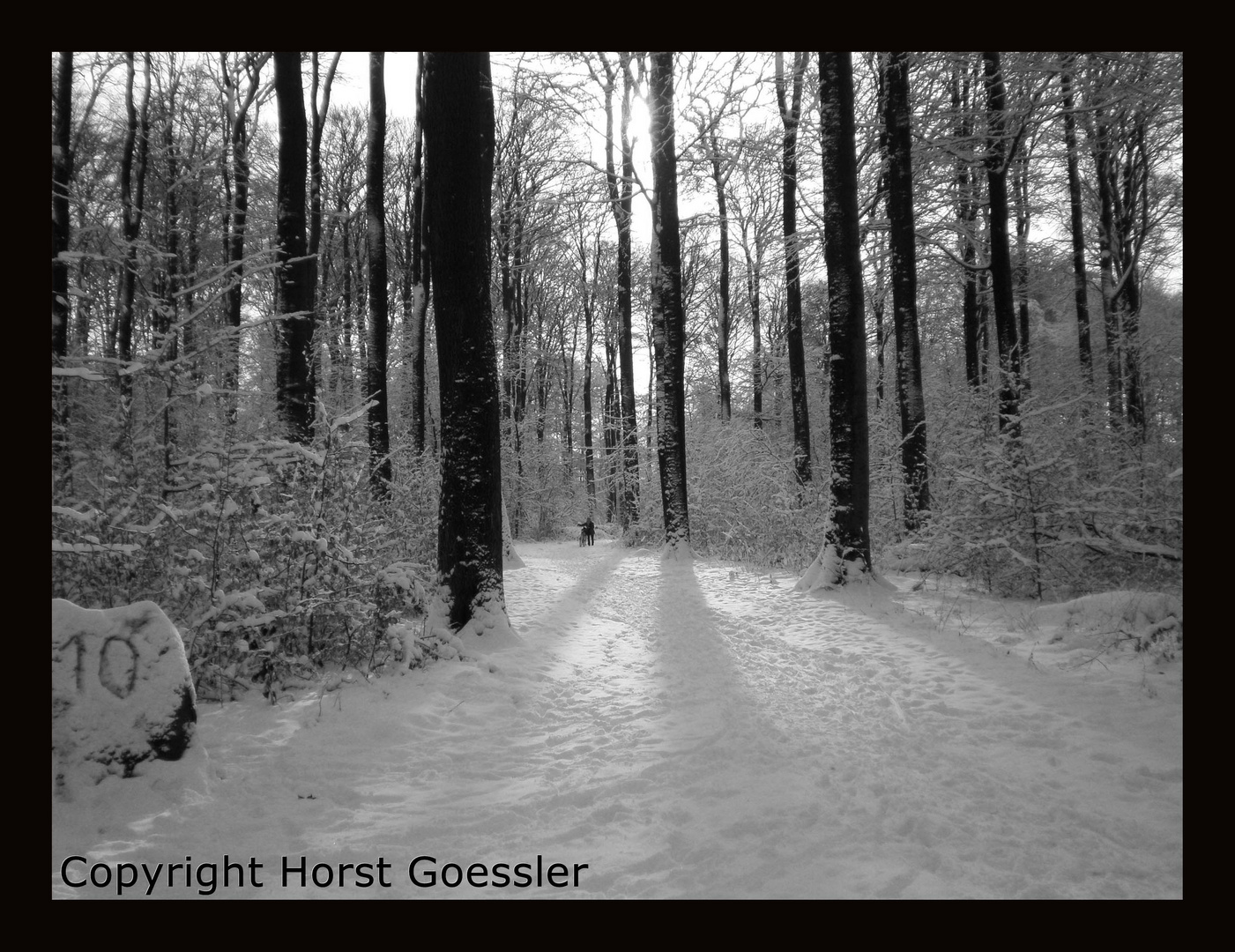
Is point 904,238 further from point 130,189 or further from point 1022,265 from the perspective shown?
point 130,189

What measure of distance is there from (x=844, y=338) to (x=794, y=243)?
714cm

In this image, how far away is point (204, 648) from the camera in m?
3.93

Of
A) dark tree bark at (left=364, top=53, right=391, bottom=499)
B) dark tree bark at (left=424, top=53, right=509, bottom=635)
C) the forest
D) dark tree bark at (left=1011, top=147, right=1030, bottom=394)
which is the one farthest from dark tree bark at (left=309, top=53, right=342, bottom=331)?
dark tree bark at (left=1011, top=147, right=1030, bottom=394)

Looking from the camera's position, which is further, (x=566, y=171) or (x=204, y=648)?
(x=566, y=171)

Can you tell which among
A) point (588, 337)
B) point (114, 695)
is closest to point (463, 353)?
point (114, 695)

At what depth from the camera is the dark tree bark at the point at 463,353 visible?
5.50m

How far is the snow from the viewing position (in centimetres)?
216

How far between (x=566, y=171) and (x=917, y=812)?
16.2 metres

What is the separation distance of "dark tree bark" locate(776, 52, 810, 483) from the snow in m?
10.4
